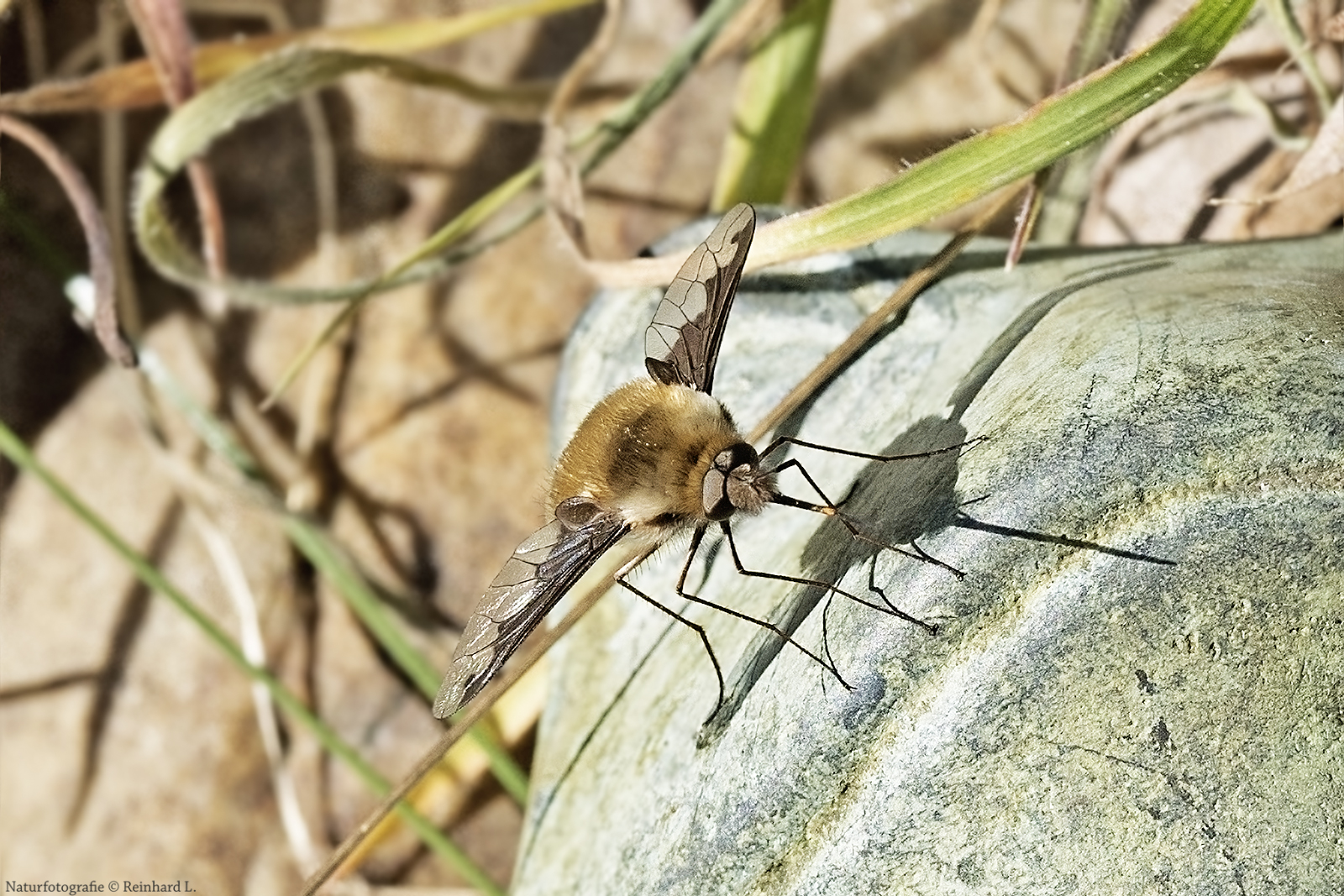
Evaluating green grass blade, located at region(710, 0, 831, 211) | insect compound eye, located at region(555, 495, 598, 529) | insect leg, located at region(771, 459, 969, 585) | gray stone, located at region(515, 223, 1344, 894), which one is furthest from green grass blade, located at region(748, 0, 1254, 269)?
green grass blade, located at region(710, 0, 831, 211)

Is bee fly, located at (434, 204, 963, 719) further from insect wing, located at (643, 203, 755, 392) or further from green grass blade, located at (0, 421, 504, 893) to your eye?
green grass blade, located at (0, 421, 504, 893)

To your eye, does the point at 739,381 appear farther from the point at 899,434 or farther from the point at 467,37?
the point at 467,37

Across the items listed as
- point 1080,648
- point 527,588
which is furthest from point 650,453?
point 1080,648

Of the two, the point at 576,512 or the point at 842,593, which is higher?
the point at 576,512

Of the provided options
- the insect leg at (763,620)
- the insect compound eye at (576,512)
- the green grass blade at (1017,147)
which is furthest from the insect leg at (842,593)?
the green grass blade at (1017,147)

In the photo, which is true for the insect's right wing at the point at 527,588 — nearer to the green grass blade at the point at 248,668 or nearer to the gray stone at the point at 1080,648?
the gray stone at the point at 1080,648

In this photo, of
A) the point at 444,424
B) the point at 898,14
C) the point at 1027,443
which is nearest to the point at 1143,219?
the point at 898,14

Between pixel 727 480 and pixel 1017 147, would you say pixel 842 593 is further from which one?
pixel 1017 147
